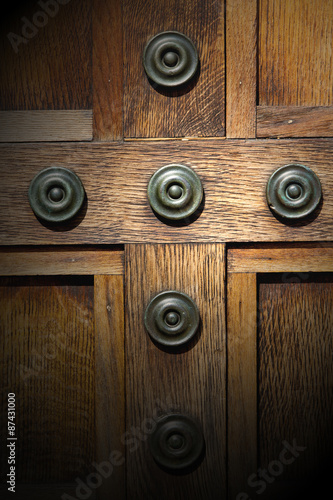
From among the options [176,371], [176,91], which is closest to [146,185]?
[176,91]

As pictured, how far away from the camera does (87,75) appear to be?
0.63 m

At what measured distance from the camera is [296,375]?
642mm

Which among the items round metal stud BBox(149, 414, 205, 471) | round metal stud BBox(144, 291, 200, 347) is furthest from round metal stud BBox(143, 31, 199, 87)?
round metal stud BBox(149, 414, 205, 471)

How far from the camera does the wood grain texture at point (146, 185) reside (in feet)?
2.03

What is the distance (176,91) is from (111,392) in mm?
455

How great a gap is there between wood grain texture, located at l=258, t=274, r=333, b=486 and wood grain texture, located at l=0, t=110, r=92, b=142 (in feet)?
1.18

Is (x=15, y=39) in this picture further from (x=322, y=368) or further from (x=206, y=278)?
(x=322, y=368)

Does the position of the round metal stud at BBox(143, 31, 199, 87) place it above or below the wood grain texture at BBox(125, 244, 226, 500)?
above

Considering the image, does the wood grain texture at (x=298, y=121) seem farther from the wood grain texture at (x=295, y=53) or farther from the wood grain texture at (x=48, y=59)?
the wood grain texture at (x=48, y=59)

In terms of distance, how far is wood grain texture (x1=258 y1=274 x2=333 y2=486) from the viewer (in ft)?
2.10

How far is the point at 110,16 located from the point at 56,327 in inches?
18.3

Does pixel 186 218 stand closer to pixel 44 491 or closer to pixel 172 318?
pixel 172 318

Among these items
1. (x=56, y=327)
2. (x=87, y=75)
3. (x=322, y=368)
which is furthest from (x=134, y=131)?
(x=322, y=368)

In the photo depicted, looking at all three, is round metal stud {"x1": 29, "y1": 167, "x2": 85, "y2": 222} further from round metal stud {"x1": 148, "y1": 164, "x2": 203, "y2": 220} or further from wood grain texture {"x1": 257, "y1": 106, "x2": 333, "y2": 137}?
wood grain texture {"x1": 257, "y1": 106, "x2": 333, "y2": 137}
